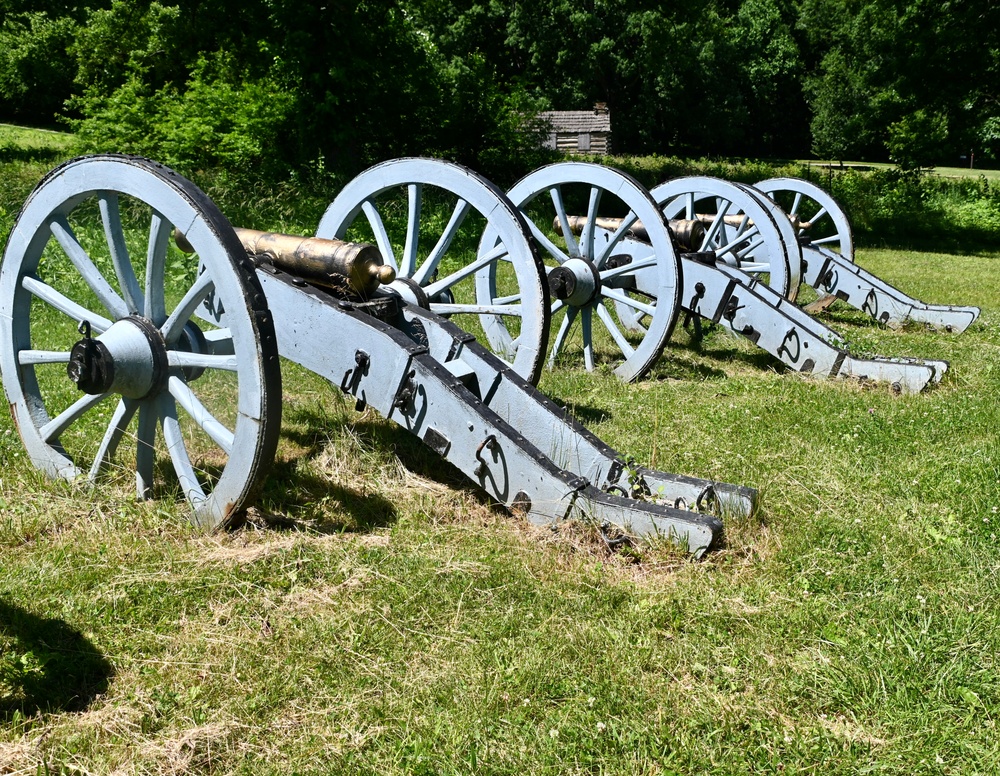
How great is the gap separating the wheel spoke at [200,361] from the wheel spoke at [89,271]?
34 cm

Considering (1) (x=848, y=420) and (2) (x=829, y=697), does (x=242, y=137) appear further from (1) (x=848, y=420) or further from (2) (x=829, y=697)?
(2) (x=829, y=697)

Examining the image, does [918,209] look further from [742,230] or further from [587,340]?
[587,340]

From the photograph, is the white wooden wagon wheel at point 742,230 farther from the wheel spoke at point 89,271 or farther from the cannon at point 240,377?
the wheel spoke at point 89,271

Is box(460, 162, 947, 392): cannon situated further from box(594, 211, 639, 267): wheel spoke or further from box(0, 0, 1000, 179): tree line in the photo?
box(0, 0, 1000, 179): tree line

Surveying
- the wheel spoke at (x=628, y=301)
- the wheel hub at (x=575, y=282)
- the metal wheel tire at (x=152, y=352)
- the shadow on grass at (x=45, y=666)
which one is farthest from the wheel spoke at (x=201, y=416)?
the wheel spoke at (x=628, y=301)

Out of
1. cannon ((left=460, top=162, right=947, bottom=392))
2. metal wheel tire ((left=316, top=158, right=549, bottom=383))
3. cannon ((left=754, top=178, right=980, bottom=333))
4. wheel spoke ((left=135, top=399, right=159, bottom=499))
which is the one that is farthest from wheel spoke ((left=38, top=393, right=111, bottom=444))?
cannon ((left=754, top=178, right=980, bottom=333))

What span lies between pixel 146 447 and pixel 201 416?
0.43 meters

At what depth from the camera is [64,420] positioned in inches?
154

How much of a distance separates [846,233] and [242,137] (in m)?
9.33

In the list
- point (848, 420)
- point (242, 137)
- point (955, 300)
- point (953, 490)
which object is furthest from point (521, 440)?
point (242, 137)

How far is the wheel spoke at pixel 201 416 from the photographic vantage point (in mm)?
3348

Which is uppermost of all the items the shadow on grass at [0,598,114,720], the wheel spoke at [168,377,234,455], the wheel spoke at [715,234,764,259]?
the wheel spoke at [715,234,764,259]

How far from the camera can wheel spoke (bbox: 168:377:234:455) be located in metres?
3.35

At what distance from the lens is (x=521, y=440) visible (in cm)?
367
